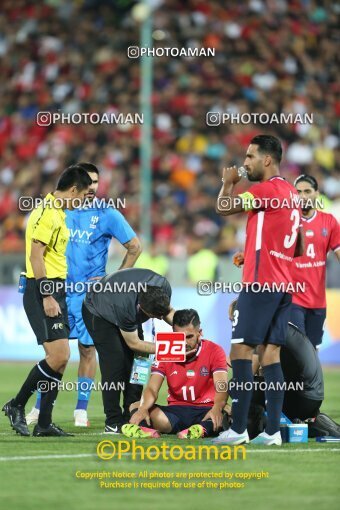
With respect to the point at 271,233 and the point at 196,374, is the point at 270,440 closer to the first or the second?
the point at 196,374

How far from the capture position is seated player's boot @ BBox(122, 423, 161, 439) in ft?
33.2

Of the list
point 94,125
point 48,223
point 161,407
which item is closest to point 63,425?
point 161,407

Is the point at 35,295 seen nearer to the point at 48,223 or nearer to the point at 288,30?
the point at 48,223

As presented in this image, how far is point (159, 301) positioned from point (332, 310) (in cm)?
980

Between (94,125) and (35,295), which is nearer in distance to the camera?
(35,295)

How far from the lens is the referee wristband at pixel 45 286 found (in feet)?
33.1

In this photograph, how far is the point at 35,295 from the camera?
1030 centimetres

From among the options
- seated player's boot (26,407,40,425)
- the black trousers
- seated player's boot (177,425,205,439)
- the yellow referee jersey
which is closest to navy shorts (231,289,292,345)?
seated player's boot (177,425,205,439)

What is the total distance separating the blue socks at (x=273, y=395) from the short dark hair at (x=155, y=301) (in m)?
1.05

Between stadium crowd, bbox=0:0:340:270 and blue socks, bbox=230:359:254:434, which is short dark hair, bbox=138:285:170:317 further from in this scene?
stadium crowd, bbox=0:0:340:270

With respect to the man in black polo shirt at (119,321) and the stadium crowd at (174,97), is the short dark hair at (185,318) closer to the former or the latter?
the man in black polo shirt at (119,321)

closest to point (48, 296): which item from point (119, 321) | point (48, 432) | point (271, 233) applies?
point (119, 321)

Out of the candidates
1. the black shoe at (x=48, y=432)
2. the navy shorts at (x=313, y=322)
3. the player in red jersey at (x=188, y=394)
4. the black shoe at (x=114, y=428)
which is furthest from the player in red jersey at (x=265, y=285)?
the navy shorts at (x=313, y=322)

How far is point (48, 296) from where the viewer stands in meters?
10.2
